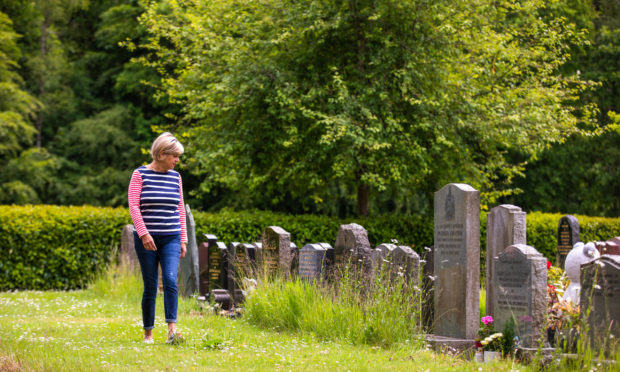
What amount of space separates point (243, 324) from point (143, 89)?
74.0ft

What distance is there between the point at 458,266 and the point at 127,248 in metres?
9.91

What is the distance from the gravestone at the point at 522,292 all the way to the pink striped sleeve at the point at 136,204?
144 inches

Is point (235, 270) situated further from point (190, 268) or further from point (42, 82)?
point (42, 82)

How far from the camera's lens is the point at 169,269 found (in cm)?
736

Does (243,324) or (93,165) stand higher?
(93,165)

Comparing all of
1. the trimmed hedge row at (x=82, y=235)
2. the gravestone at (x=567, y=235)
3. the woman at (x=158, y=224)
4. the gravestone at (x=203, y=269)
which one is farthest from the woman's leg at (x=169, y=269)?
the gravestone at (x=567, y=235)

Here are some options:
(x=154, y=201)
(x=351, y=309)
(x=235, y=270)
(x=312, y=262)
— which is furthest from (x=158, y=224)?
(x=235, y=270)

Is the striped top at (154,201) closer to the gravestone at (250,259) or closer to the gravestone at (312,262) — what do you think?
the gravestone at (312,262)

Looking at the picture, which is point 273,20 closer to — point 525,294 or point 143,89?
point 525,294

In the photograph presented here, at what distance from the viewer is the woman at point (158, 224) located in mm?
7328

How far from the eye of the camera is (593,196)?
1096 inches

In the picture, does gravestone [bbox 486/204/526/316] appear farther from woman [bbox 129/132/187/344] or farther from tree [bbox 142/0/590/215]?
tree [bbox 142/0/590/215]

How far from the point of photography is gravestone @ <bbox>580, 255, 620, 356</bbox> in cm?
609

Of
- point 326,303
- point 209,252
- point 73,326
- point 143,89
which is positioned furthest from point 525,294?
point 143,89
